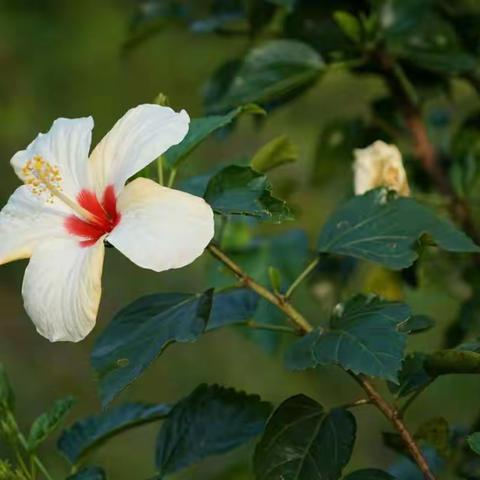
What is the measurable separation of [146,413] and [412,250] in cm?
32

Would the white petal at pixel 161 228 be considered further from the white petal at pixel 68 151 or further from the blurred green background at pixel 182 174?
the blurred green background at pixel 182 174

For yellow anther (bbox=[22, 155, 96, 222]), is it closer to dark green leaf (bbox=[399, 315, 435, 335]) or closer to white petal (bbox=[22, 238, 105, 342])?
white petal (bbox=[22, 238, 105, 342])

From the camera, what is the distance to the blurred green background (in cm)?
288

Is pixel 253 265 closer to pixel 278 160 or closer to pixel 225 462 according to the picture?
pixel 278 160

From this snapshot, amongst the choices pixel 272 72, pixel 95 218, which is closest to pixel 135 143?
pixel 95 218

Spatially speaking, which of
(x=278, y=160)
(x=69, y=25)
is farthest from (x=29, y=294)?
(x=69, y=25)

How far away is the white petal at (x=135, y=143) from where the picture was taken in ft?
3.13

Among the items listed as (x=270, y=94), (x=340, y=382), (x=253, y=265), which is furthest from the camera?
(x=340, y=382)

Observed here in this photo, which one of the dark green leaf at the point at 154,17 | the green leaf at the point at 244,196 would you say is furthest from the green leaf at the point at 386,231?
the dark green leaf at the point at 154,17

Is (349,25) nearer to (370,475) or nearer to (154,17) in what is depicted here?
(154,17)

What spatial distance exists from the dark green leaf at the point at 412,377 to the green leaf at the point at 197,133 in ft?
0.90

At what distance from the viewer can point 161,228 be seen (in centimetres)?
92

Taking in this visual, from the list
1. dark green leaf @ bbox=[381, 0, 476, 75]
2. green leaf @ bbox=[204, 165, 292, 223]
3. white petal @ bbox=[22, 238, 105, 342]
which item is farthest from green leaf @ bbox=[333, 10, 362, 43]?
white petal @ bbox=[22, 238, 105, 342]

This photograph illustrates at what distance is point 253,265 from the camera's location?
1610 millimetres
